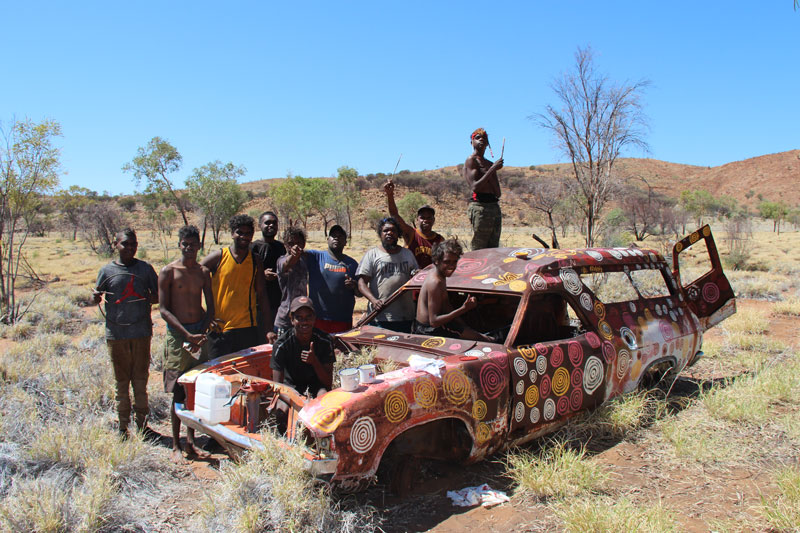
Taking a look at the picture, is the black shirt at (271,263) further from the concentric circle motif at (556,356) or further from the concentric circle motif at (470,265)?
the concentric circle motif at (556,356)

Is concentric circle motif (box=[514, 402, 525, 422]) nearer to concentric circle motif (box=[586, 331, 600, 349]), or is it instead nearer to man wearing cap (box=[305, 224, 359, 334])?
concentric circle motif (box=[586, 331, 600, 349])

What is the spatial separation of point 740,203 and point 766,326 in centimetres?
7017

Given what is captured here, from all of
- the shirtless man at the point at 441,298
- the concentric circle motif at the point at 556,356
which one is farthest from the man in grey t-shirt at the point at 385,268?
the concentric circle motif at the point at 556,356

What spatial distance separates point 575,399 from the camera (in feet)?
14.0

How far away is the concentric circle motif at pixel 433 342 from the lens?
4188 mm

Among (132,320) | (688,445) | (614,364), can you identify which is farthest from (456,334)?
(132,320)

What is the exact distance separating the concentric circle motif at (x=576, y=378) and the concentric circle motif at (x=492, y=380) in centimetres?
77

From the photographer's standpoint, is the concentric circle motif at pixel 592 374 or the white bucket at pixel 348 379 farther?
the concentric circle motif at pixel 592 374

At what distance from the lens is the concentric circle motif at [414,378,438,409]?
3.34 m

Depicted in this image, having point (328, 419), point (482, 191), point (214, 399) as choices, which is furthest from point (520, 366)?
point (482, 191)

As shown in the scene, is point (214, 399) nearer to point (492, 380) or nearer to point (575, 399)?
point (492, 380)

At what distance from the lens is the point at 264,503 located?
10.2 feet

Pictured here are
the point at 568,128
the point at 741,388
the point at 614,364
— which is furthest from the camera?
the point at 568,128

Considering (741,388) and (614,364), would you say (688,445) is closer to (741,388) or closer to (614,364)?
(614,364)
